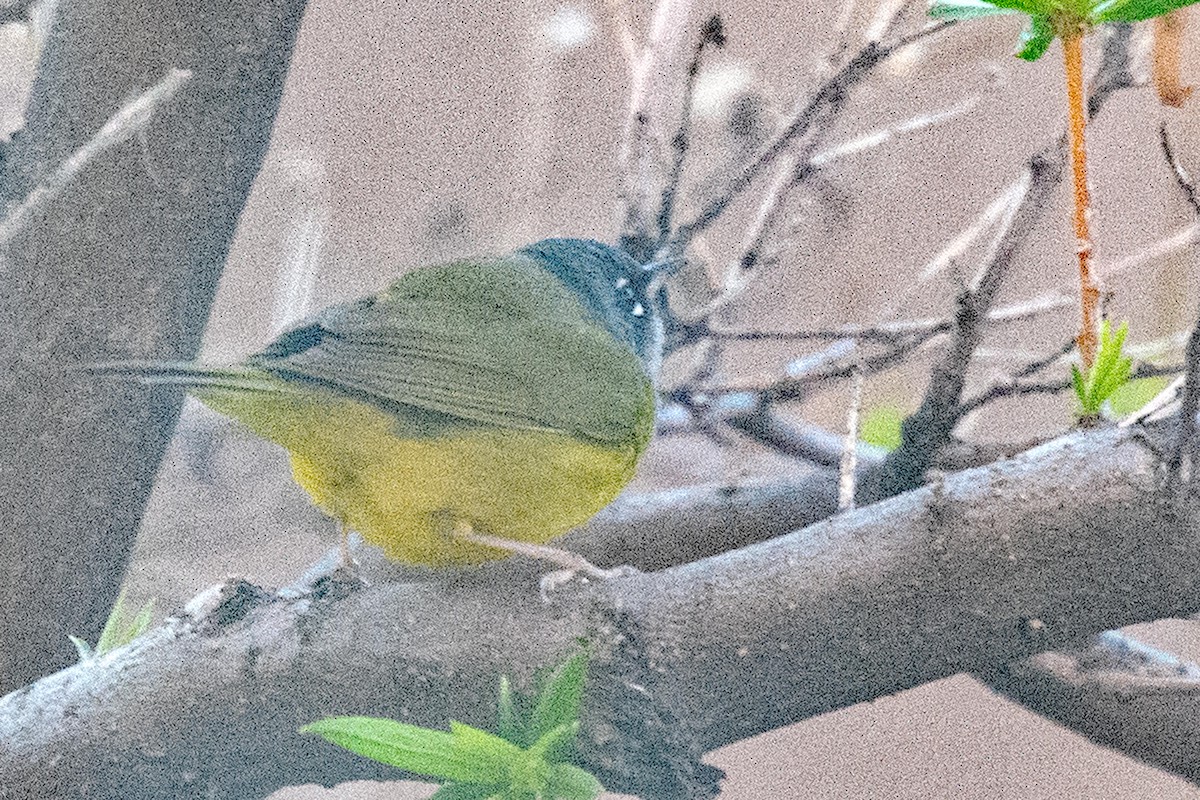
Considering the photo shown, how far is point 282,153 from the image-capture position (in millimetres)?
969

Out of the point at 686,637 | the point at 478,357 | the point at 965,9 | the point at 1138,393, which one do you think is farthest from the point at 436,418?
the point at 1138,393

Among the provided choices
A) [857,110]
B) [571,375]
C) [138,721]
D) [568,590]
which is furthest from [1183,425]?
[857,110]

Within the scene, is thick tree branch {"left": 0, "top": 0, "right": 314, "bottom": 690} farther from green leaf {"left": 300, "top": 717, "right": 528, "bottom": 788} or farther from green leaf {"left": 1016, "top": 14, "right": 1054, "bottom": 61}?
green leaf {"left": 1016, "top": 14, "right": 1054, "bottom": 61}

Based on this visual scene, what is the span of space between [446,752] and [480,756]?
1 cm

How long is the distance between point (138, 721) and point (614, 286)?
46 cm

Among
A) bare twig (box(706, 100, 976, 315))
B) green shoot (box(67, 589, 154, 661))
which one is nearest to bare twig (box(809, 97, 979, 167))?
bare twig (box(706, 100, 976, 315))

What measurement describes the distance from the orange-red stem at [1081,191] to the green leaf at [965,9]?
0.04 m

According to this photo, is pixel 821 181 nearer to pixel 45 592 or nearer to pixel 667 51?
pixel 667 51

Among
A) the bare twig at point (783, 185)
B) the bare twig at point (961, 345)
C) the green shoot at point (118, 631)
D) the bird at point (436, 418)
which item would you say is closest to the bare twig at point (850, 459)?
the bare twig at point (961, 345)

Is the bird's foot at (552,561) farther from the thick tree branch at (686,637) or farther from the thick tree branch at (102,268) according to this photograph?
the thick tree branch at (102,268)

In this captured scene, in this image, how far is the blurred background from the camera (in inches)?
36.4

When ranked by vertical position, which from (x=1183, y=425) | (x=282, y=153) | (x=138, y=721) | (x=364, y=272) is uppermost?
(x=282, y=153)

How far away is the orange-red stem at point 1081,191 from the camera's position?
22.9 inches

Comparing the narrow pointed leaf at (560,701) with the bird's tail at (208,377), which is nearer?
the narrow pointed leaf at (560,701)
